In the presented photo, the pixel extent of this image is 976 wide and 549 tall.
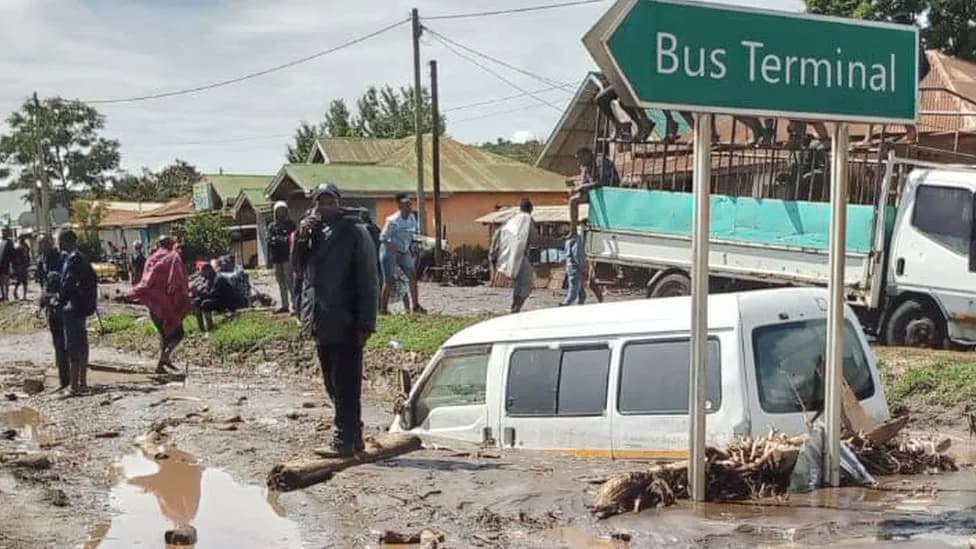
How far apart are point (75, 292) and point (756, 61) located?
8.91 m

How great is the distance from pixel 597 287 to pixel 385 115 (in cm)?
5667

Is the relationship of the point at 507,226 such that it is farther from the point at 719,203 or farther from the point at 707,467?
the point at 707,467

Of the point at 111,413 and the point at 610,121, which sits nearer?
the point at 111,413

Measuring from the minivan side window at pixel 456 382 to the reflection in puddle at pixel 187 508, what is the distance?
1.61 metres

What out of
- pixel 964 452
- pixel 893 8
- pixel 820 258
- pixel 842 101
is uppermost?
pixel 893 8

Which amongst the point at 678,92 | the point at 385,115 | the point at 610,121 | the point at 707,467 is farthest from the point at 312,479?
the point at 385,115

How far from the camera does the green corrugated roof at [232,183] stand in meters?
45.1

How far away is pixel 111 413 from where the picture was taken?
11.4 metres

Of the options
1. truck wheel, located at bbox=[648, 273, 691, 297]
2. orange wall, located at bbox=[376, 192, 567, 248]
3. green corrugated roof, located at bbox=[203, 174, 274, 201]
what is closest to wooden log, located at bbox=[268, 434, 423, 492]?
truck wheel, located at bbox=[648, 273, 691, 297]

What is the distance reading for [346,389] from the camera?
731 cm

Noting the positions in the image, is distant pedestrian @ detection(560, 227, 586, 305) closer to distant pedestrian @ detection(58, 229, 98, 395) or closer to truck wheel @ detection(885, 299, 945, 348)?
truck wheel @ detection(885, 299, 945, 348)

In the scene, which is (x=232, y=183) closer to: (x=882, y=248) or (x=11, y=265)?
(x=11, y=265)

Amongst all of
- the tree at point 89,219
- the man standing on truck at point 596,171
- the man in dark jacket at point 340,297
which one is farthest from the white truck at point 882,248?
the tree at point 89,219

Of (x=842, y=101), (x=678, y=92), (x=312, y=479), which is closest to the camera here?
(x=678, y=92)
